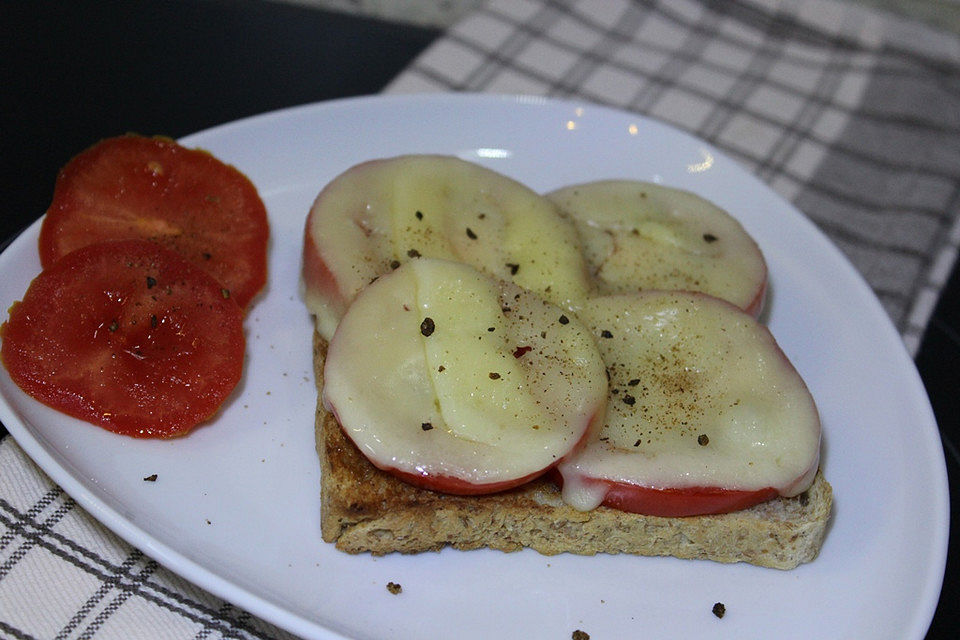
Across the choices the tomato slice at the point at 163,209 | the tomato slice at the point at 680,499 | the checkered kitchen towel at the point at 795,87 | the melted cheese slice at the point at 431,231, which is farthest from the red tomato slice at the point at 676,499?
the checkered kitchen towel at the point at 795,87

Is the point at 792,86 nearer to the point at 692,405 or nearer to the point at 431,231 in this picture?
the point at 431,231

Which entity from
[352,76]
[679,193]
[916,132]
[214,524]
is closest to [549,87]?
[352,76]

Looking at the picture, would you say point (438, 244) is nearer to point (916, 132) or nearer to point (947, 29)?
point (916, 132)

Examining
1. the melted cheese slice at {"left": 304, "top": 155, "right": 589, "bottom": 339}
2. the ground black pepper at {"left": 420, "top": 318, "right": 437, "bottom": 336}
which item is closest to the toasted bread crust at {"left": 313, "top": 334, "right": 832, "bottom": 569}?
the ground black pepper at {"left": 420, "top": 318, "right": 437, "bottom": 336}

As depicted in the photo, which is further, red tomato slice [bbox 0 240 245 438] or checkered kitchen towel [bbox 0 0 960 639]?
checkered kitchen towel [bbox 0 0 960 639]

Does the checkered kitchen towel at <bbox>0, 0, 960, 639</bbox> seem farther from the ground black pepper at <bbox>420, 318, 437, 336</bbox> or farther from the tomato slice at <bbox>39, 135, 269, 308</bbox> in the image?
the ground black pepper at <bbox>420, 318, 437, 336</bbox>

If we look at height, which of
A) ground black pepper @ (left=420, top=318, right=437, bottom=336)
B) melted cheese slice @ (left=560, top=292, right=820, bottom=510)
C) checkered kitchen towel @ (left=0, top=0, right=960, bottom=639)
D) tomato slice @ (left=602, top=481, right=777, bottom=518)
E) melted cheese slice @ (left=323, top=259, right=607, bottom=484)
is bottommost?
checkered kitchen towel @ (left=0, top=0, right=960, bottom=639)
